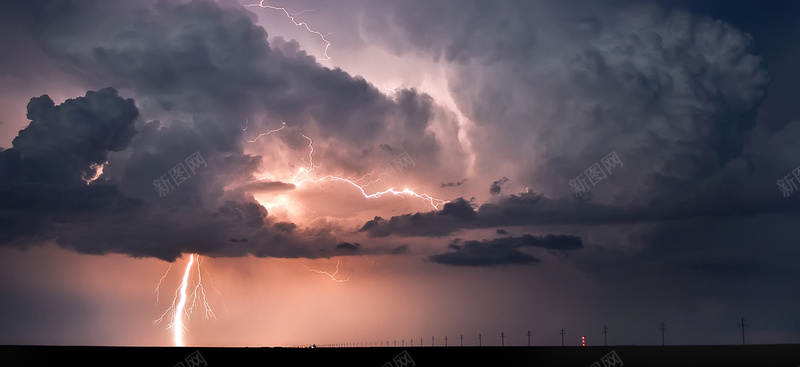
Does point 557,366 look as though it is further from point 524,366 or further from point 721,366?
point 721,366

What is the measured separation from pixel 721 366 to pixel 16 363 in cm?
10910

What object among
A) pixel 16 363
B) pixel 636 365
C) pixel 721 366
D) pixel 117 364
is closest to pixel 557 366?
pixel 636 365

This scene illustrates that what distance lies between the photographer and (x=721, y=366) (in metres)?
112

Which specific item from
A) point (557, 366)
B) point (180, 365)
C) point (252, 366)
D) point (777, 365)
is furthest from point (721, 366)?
point (180, 365)

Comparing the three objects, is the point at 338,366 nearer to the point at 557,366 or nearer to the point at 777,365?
the point at 557,366

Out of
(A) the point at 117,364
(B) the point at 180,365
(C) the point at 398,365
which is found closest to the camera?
(C) the point at 398,365

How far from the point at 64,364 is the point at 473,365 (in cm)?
6539

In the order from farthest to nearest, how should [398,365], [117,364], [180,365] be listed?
[117,364]
[180,365]
[398,365]

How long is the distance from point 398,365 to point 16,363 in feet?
214

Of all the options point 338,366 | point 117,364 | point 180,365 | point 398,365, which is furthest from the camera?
point 117,364

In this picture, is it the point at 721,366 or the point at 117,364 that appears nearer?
the point at 721,366

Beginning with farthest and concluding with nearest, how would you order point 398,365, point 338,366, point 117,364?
point 117,364 → point 338,366 → point 398,365

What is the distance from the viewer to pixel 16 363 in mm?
114625

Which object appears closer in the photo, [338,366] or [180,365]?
[180,365]
